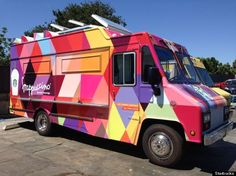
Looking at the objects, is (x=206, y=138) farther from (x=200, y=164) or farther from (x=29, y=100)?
(x=29, y=100)

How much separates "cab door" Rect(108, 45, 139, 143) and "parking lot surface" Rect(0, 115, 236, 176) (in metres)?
0.62

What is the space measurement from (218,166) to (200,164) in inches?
14.6

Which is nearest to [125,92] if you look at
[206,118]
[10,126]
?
[206,118]

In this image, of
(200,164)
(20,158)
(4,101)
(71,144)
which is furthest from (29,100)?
(200,164)

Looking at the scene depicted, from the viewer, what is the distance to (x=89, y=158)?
7.57 metres

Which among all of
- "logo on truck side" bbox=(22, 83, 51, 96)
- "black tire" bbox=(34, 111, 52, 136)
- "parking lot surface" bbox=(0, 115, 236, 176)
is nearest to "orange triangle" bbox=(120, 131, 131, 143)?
"parking lot surface" bbox=(0, 115, 236, 176)

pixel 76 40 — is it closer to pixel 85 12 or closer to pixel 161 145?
pixel 161 145

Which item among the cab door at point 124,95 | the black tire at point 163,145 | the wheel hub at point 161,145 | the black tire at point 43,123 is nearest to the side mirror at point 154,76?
the cab door at point 124,95

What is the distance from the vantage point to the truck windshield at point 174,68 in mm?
7223

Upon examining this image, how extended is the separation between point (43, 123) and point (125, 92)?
3.60m

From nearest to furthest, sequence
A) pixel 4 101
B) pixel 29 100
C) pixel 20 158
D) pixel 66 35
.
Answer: pixel 20 158 → pixel 66 35 → pixel 29 100 → pixel 4 101

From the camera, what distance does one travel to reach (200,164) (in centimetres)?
722

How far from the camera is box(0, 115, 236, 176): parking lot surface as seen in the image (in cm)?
667

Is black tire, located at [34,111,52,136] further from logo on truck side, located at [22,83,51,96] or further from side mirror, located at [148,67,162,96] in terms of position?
side mirror, located at [148,67,162,96]
